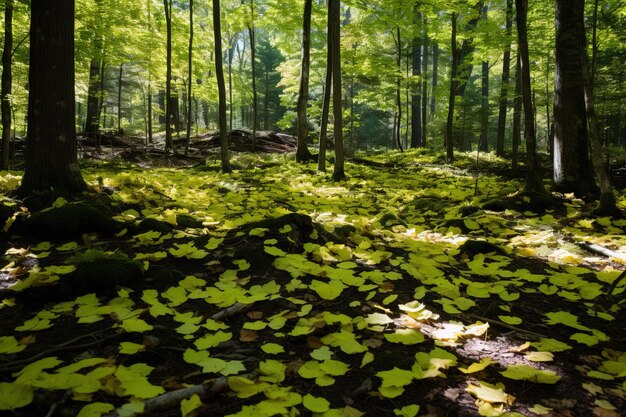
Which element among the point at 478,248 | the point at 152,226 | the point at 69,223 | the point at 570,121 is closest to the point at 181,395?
the point at 152,226

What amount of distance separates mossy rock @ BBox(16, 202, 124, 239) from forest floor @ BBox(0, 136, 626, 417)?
0.5 inches

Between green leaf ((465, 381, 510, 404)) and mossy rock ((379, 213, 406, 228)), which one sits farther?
mossy rock ((379, 213, 406, 228))

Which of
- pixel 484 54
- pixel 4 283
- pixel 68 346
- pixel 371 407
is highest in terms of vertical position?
pixel 484 54

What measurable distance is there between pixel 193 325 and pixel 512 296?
78.5 inches

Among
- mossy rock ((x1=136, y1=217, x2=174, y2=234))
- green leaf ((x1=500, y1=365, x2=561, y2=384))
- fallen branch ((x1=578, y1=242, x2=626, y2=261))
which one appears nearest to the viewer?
green leaf ((x1=500, y1=365, x2=561, y2=384))

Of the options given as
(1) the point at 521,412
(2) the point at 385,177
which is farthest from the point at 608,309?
(2) the point at 385,177

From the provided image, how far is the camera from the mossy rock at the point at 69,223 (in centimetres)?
326

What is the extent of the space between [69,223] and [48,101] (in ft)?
5.79

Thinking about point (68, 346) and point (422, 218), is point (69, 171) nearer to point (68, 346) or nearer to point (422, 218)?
point (68, 346)

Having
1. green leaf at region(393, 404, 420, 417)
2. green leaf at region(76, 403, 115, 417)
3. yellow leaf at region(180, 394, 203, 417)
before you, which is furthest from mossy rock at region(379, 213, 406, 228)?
green leaf at region(76, 403, 115, 417)

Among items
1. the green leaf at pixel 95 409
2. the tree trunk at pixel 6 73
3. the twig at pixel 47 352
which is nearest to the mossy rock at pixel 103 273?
the twig at pixel 47 352

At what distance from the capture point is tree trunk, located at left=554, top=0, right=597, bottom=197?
544 centimetres

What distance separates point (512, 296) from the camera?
2.45 meters

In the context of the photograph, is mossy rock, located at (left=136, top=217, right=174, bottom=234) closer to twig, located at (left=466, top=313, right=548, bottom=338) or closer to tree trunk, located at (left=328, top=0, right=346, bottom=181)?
twig, located at (left=466, top=313, right=548, bottom=338)
